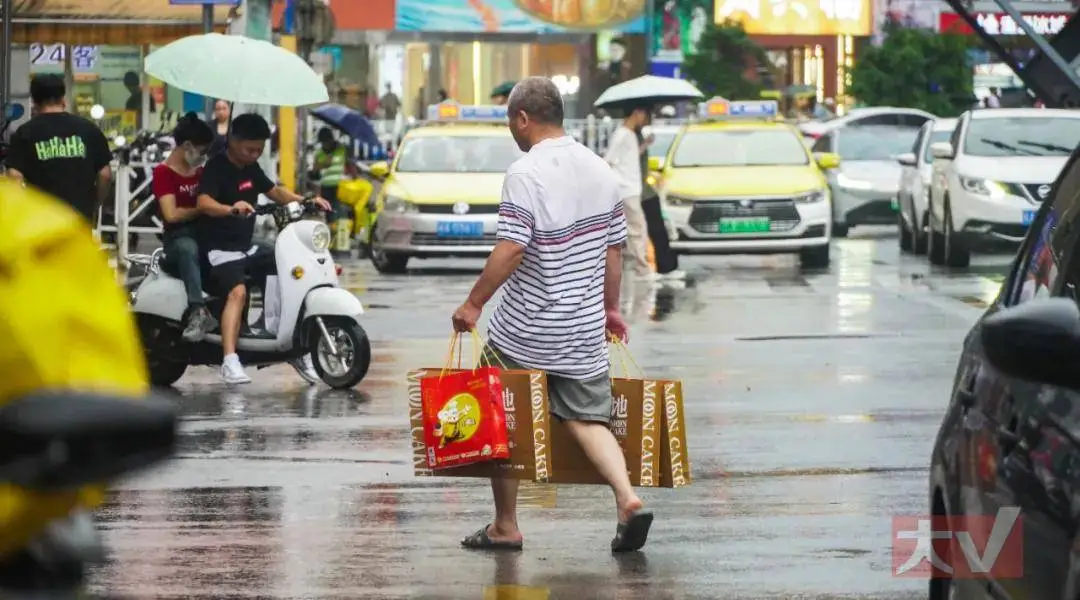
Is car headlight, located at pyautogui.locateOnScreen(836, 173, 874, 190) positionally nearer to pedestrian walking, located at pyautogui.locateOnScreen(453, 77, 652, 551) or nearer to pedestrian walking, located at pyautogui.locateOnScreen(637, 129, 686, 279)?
pedestrian walking, located at pyautogui.locateOnScreen(637, 129, 686, 279)

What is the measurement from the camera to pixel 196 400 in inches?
516

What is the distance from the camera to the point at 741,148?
85.2 feet

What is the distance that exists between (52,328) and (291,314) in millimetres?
10907

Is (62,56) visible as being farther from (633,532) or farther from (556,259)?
(633,532)

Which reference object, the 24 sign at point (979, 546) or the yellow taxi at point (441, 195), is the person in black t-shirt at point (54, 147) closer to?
the 24 sign at point (979, 546)

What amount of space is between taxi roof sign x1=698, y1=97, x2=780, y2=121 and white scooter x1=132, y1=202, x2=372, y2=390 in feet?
43.7

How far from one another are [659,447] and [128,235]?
17.2 m

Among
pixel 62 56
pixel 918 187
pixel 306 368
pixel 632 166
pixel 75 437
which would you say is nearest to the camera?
pixel 75 437

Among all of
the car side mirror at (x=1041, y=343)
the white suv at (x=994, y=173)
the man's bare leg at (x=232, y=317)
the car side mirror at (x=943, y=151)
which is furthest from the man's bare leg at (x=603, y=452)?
the car side mirror at (x=943, y=151)

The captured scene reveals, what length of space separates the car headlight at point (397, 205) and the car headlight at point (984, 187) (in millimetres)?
5620

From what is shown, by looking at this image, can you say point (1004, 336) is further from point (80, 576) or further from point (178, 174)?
point (178, 174)

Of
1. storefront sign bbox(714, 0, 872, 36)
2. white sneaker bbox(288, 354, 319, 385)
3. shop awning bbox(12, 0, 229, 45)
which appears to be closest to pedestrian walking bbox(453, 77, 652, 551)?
white sneaker bbox(288, 354, 319, 385)

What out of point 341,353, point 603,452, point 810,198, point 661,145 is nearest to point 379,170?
point 810,198

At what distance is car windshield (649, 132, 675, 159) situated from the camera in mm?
34469
